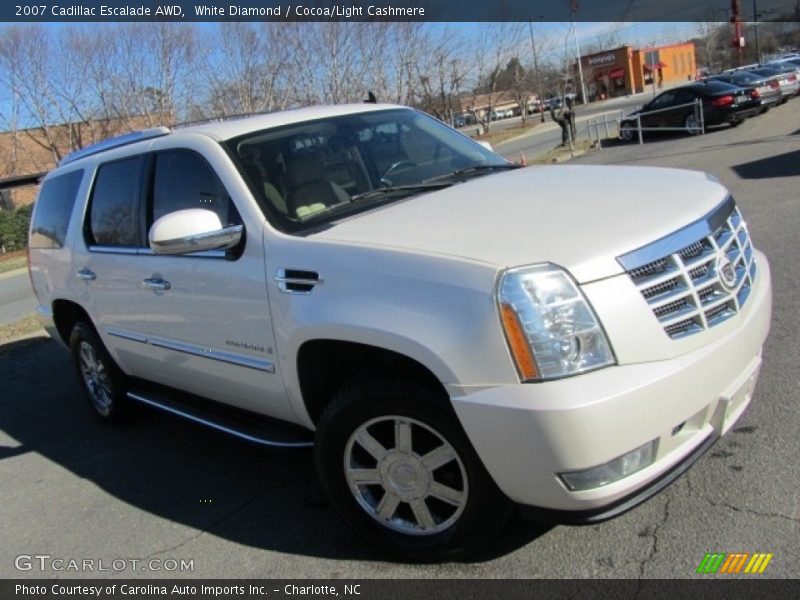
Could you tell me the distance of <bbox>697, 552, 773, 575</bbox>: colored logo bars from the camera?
8.86 feet

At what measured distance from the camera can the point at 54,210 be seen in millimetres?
5469

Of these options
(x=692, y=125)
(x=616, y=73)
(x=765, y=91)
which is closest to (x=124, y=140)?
(x=692, y=125)

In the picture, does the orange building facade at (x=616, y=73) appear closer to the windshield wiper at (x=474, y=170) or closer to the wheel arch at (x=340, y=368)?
the windshield wiper at (x=474, y=170)

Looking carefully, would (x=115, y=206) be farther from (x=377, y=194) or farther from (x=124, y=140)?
(x=377, y=194)

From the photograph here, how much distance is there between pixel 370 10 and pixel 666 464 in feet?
95.5

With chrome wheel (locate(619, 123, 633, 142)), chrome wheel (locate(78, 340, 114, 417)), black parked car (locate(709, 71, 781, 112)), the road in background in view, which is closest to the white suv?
chrome wheel (locate(78, 340, 114, 417))

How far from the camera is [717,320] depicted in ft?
9.15

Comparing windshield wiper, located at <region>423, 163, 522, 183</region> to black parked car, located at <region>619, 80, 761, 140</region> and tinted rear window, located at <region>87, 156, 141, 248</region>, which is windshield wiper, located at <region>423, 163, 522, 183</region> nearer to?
tinted rear window, located at <region>87, 156, 141, 248</region>

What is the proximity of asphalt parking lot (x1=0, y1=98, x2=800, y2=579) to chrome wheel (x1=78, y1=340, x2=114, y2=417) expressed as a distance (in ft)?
0.68

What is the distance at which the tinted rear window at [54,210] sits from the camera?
205 inches

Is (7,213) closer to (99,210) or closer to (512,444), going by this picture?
(99,210)

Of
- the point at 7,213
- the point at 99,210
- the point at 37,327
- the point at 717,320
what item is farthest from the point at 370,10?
the point at 717,320

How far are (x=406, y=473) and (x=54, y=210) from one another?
12.7 ft

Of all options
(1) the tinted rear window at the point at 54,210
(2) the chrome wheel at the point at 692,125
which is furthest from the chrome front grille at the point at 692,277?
(2) the chrome wheel at the point at 692,125
